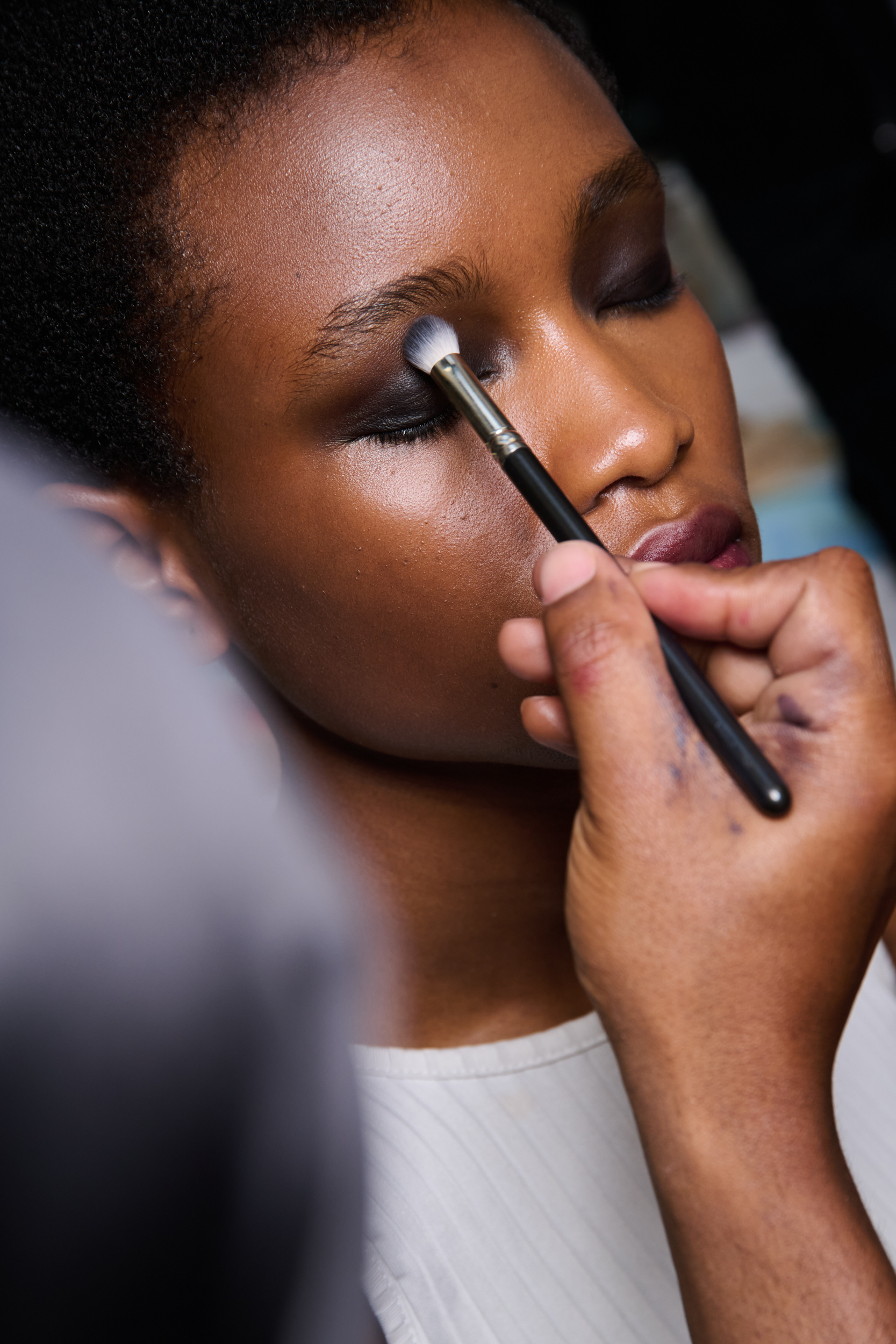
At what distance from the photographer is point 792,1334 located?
1.40 feet

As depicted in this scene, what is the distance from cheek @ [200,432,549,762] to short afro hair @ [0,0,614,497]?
0.08 meters

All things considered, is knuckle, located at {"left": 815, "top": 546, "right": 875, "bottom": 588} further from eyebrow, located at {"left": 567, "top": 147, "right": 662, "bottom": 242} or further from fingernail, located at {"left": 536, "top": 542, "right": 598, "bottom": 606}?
eyebrow, located at {"left": 567, "top": 147, "right": 662, "bottom": 242}

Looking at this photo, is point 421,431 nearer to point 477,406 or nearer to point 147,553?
point 477,406

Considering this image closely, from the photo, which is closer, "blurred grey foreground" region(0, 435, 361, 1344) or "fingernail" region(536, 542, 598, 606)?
"blurred grey foreground" region(0, 435, 361, 1344)

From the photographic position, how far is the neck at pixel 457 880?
2.61 ft

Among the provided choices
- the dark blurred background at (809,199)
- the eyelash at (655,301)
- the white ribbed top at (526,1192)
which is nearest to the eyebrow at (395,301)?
the eyelash at (655,301)

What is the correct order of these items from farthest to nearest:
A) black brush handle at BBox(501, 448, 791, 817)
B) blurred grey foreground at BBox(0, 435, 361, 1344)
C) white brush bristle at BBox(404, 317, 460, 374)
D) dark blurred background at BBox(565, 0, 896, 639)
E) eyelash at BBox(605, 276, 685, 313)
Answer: dark blurred background at BBox(565, 0, 896, 639)
eyelash at BBox(605, 276, 685, 313)
white brush bristle at BBox(404, 317, 460, 374)
black brush handle at BBox(501, 448, 791, 817)
blurred grey foreground at BBox(0, 435, 361, 1344)

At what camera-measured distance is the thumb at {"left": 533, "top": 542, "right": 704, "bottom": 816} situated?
0.44 metres

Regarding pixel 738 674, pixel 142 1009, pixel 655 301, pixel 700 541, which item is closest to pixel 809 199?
pixel 655 301

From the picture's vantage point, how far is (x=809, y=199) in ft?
5.78

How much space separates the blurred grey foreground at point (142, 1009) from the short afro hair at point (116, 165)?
399 millimetres

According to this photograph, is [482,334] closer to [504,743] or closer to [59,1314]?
[504,743]

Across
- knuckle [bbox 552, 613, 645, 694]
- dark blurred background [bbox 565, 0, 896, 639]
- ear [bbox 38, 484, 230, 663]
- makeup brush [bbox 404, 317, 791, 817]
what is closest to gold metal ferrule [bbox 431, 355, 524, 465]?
makeup brush [bbox 404, 317, 791, 817]

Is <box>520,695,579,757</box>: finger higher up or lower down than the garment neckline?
higher up
